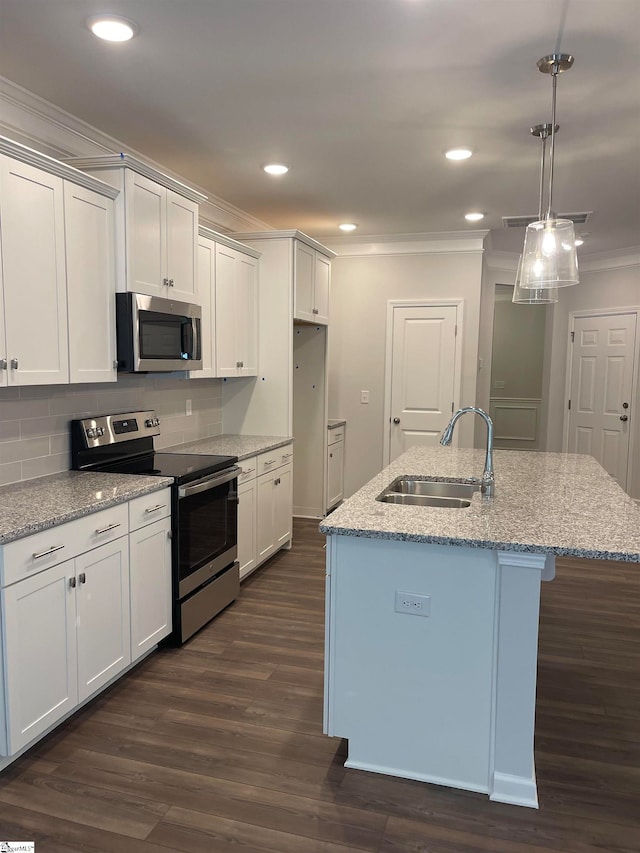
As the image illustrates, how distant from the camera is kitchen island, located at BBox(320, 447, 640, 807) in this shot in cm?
204

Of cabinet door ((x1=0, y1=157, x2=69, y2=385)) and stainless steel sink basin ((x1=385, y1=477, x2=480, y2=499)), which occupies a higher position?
cabinet door ((x1=0, y1=157, x2=69, y2=385))

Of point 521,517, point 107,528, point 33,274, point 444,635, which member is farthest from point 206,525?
point 521,517

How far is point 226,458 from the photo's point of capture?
3.65 metres

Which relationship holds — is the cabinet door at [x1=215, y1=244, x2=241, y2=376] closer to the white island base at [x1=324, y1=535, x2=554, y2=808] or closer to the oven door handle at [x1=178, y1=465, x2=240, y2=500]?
the oven door handle at [x1=178, y1=465, x2=240, y2=500]

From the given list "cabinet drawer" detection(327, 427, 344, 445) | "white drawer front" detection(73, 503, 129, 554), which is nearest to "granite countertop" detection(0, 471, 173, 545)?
"white drawer front" detection(73, 503, 129, 554)

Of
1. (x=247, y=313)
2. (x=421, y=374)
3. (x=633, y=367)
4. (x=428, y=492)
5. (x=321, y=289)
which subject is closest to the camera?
(x=428, y=492)

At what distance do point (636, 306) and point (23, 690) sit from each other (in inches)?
258

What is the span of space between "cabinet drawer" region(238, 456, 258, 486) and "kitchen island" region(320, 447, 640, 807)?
5.61 ft

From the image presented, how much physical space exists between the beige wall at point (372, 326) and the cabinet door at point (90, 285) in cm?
347

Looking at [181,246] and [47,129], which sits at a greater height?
[47,129]

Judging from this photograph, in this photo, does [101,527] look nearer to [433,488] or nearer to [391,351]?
[433,488]

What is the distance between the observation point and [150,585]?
2.95 meters

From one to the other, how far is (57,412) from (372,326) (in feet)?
12.2

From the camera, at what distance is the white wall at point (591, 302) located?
6.55 m
